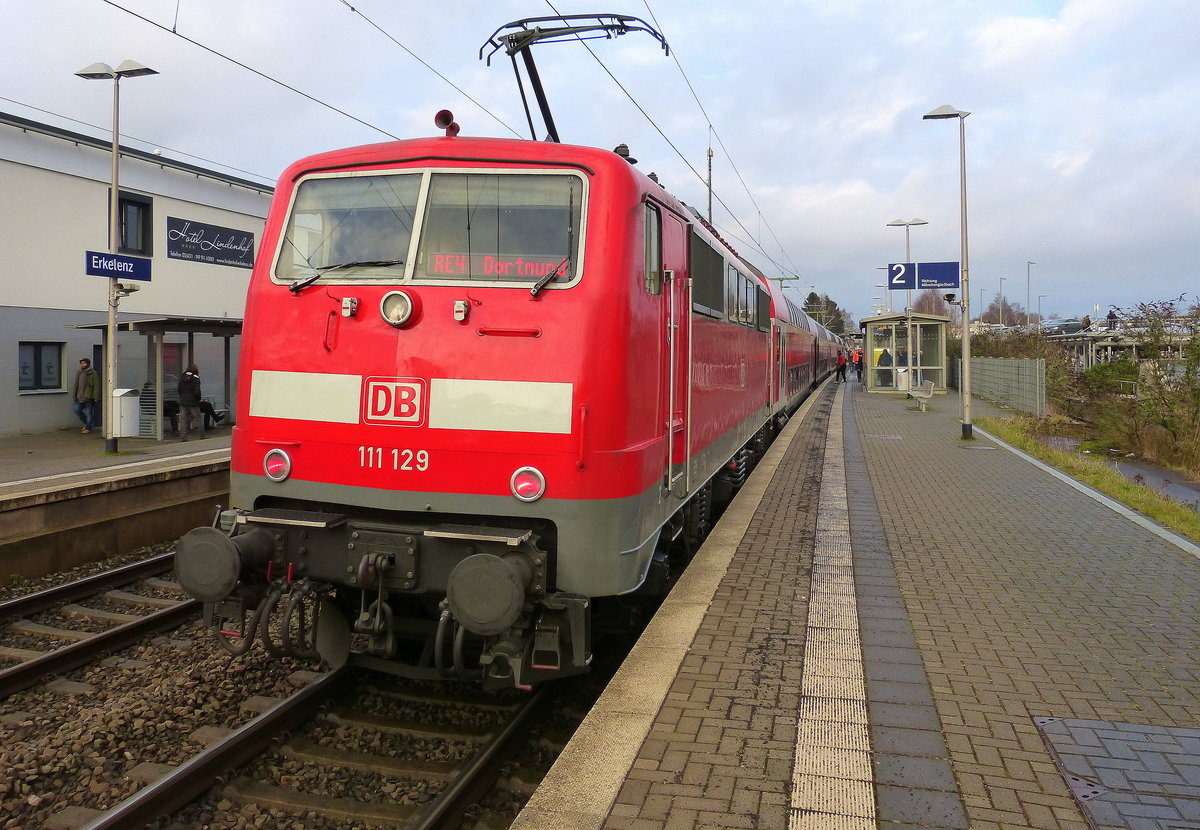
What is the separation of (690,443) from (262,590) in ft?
9.36

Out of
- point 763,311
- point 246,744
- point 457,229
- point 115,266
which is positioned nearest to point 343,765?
point 246,744

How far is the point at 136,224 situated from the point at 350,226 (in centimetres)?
2001

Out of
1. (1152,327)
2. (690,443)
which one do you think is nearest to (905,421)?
(1152,327)

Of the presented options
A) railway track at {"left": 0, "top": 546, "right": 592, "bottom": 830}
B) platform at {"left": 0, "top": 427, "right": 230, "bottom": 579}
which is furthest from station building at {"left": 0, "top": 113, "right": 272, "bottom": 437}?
railway track at {"left": 0, "top": 546, "right": 592, "bottom": 830}

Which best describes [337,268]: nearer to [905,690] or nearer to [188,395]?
[905,690]

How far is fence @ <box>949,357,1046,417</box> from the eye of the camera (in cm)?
2250

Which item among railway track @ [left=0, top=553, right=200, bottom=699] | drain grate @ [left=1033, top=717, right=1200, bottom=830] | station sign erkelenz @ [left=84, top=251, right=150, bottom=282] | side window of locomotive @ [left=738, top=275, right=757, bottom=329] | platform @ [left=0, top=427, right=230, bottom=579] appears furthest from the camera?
station sign erkelenz @ [left=84, top=251, right=150, bottom=282]

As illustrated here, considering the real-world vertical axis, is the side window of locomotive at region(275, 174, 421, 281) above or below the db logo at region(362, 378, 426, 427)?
above

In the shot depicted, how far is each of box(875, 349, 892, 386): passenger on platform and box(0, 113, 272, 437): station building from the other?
71.3ft

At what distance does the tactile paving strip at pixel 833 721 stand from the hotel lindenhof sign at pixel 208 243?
20771mm

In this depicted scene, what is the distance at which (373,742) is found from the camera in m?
4.68

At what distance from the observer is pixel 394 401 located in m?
4.52

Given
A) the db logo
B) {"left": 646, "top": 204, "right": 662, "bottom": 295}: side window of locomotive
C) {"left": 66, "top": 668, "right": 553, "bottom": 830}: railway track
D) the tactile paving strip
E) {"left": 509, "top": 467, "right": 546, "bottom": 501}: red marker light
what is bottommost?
{"left": 66, "top": 668, "right": 553, "bottom": 830}: railway track

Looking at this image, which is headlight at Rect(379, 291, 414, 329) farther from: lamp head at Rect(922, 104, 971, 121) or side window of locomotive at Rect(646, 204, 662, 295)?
lamp head at Rect(922, 104, 971, 121)
